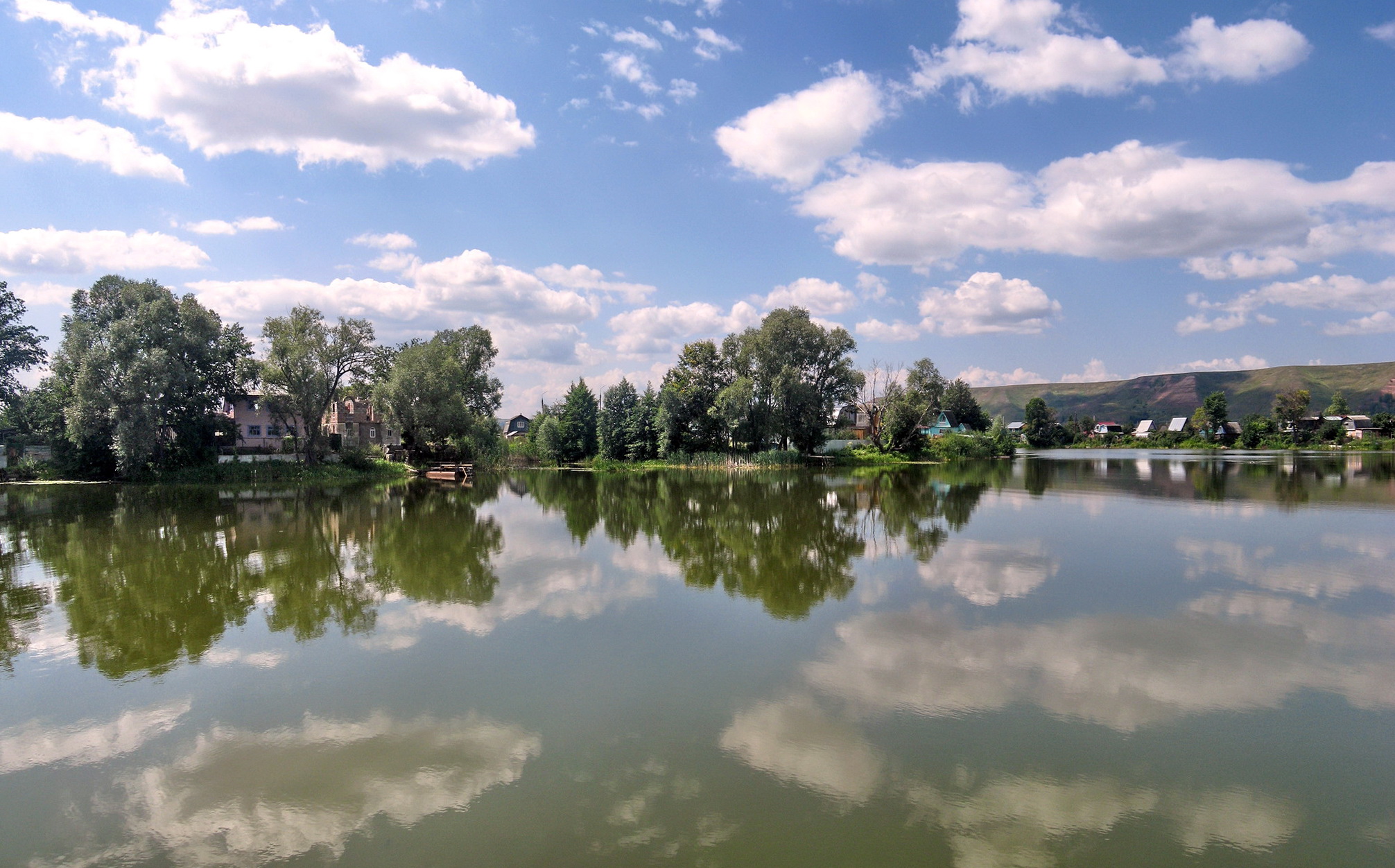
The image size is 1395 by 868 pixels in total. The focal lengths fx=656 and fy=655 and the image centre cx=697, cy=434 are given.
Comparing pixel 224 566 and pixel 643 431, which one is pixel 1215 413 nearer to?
pixel 643 431

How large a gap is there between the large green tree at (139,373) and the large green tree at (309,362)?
9.39ft

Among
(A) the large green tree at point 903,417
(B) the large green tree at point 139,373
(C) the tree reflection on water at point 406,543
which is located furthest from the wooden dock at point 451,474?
(A) the large green tree at point 903,417

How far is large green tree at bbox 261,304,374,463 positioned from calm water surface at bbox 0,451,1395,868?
25.5 m

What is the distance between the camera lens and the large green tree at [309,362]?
123 feet

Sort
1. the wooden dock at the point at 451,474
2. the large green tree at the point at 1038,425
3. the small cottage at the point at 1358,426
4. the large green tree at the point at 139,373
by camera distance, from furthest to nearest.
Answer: the large green tree at the point at 1038,425 < the small cottage at the point at 1358,426 < the wooden dock at the point at 451,474 < the large green tree at the point at 139,373

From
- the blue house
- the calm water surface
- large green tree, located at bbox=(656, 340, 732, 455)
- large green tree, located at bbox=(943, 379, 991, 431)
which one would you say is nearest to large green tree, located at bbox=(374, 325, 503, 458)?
large green tree, located at bbox=(656, 340, 732, 455)

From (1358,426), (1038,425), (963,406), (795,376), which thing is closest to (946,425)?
(963,406)

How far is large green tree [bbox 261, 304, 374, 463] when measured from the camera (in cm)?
3750

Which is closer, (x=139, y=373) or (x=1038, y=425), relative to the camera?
(x=139, y=373)

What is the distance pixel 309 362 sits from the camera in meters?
38.2

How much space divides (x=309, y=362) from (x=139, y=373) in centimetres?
804

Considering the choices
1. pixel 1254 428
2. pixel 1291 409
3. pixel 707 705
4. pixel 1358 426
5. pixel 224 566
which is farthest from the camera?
pixel 1358 426

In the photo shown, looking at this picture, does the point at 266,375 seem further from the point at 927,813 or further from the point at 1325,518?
the point at 1325,518

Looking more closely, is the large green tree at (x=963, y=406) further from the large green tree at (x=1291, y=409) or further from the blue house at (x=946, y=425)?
the large green tree at (x=1291, y=409)
